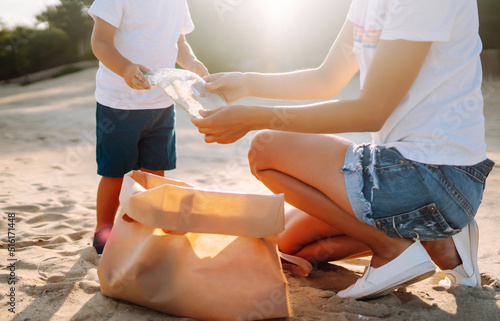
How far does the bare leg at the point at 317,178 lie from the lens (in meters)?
1.65

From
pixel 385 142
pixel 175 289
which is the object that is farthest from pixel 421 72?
pixel 175 289

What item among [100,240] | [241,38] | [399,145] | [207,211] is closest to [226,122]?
[207,211]

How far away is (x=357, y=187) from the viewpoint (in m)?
1.61

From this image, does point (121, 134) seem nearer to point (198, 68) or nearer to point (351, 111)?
point (198, 68)

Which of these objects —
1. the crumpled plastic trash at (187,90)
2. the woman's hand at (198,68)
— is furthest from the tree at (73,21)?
the crumpled plastic trash at (187,90)

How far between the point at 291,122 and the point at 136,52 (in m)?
1.08

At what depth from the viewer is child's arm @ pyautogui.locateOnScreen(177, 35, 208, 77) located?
2.42m

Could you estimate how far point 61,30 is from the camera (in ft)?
36.7

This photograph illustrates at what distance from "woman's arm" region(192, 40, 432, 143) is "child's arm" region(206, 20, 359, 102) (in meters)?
0.40

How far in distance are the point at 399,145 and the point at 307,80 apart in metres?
0.56

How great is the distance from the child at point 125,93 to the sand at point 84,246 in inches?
12.2

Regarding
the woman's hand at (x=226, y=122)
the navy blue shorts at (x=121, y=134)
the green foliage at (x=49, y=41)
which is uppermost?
the woman's hand at (x=226, y=122)

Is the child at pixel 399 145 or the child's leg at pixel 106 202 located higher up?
the child at pixel 399 145

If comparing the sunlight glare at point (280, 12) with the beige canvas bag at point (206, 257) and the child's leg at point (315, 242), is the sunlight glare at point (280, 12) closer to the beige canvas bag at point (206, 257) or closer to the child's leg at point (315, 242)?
the child's leg at point (315, 242)
